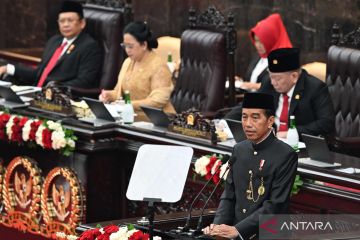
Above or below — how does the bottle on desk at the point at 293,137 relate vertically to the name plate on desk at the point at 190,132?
Answer: above

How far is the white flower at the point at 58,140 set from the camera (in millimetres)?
8266

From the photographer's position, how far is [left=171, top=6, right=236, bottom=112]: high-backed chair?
9305 millimetres

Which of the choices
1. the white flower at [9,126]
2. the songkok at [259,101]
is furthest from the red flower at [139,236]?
the white flower at [9,126]

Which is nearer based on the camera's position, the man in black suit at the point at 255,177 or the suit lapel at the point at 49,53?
the man in black suit at the point at 255,177

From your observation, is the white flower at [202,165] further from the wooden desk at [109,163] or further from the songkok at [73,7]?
the songkok at [73,7]

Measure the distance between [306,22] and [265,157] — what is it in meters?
3.90

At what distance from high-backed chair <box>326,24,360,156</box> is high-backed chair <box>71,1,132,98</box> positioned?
6.63 feet

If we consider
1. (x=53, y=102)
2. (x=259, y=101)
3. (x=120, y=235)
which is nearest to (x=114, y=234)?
(x=120, y=235)

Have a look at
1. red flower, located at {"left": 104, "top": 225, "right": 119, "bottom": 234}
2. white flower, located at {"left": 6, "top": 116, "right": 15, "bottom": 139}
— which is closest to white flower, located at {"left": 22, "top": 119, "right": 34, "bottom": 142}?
white flower, located at {"left": 6, "top": 116, "right": 15, "bottom": 139}

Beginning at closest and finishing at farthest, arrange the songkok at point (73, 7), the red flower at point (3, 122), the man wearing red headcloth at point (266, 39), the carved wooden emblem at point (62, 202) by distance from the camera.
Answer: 1. the carved wooden emblem at point (62, 202)
2. the red flower at point (3, 122)
3. the man wearing red headcloth at point (266, 39)
4. the songkok at point (73, 7)

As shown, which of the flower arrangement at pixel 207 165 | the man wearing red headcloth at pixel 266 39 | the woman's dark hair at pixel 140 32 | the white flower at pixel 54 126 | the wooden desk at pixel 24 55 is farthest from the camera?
the wooden desk at pixel 24 55

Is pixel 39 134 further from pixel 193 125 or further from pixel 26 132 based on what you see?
pixel 193 125

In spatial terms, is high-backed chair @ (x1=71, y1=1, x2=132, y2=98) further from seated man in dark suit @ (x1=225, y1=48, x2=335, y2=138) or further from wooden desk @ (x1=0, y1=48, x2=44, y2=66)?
wooden desk @ (x1=0, y1=48, x2=44, y2=66)

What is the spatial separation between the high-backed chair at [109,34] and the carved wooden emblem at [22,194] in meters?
1.45
